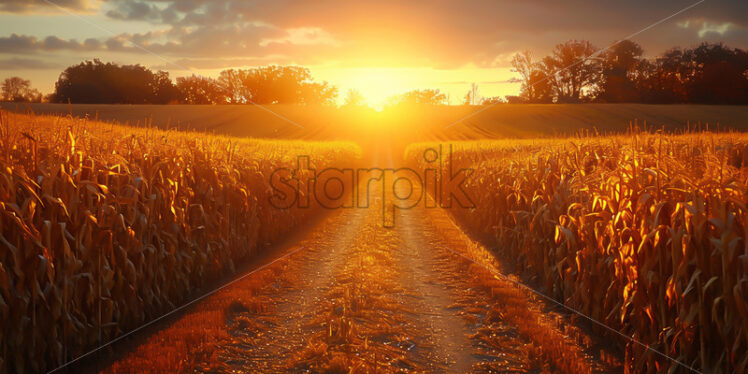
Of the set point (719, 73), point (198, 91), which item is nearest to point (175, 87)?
point (198, 91)

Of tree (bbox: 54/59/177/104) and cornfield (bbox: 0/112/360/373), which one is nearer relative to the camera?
cornfield (bbox: 0/112/360/373)

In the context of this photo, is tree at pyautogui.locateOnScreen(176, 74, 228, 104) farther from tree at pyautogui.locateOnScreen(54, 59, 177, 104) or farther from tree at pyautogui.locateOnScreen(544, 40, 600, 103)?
tree at pyautogui.locateOnScreen(544, 40, 600, 103)

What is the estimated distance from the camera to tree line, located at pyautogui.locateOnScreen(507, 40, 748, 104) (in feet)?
193

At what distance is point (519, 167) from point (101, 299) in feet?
31.9

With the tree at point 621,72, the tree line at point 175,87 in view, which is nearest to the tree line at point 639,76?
the tree at point 621,72

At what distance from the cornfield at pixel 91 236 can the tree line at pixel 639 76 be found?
6788cm

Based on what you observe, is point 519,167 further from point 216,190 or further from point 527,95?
point 527,95

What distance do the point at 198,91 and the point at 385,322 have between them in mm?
91399

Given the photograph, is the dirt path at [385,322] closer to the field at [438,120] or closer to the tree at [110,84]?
the field at [438,120]

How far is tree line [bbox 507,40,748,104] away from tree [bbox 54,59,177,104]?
54.9 m

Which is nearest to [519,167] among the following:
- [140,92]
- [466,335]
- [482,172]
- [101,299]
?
[482,172]

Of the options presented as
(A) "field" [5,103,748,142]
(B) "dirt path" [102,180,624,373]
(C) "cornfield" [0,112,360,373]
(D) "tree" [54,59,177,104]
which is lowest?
(B) "dirt path" [102,180,624,373]

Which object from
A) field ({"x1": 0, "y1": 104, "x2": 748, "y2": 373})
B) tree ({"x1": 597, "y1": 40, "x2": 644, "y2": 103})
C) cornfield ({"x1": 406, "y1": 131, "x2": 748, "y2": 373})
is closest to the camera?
cornfield ({"x1": 406, "y1": 131, "x2": 748, "y2": 373})

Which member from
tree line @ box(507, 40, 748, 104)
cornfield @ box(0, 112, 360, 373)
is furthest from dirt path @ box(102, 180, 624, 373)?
tree line @ box(507, 40, 748, 104)
